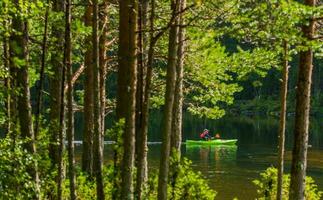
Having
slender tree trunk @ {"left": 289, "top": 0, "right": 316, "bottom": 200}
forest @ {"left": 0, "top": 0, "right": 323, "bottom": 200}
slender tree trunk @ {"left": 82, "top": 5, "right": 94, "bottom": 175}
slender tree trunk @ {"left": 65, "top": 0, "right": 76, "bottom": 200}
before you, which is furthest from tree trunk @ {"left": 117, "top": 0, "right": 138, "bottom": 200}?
slender tree trunk @ {"left": 82, "top": 5, "right": 94, "bottom": 175}

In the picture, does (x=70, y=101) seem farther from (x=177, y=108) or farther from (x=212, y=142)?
(x=212, y=142)

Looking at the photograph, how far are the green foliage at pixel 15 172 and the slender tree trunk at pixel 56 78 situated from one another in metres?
1.29

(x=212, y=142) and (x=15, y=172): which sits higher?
(x=15, y=172)

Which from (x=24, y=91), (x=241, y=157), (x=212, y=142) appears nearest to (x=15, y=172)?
(x=24, y=91)

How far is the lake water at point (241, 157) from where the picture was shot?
28891 mm

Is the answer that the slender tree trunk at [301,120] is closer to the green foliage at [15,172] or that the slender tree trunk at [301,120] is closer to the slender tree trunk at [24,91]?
the slender tree trunk at [24,91]

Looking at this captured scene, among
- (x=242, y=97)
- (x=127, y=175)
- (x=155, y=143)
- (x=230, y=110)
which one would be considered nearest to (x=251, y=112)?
(x=230, y=110)

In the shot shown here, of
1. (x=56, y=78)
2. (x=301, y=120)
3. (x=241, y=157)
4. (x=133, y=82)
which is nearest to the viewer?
(x=133, y=82)

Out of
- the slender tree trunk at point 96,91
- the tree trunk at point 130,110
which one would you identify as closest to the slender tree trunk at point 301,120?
the tree trunk at point 130,110

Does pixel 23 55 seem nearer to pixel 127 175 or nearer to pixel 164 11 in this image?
pixel 127 175

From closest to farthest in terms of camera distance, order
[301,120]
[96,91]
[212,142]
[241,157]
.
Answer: [96,91] → [301,120] → [241,157] → [212,142]

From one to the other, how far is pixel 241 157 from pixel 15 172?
115 feet

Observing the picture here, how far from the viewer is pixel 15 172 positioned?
22.6 feet

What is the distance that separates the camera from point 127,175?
24.9 ft
